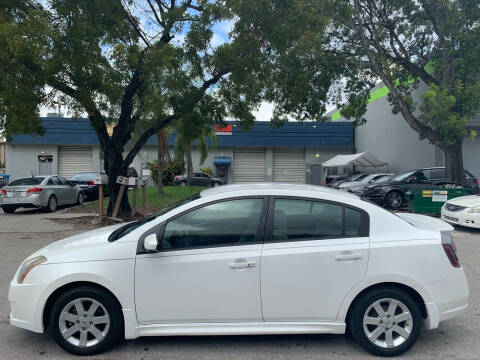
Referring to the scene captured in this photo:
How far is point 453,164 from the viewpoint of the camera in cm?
1571

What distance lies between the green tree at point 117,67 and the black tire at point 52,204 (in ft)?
10.9

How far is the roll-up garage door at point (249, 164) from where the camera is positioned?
113 feet

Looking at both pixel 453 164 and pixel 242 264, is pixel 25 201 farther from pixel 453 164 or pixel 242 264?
pixel 453 164

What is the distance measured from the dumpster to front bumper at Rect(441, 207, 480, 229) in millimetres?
1405

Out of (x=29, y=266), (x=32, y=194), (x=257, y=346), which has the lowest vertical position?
(x=257, y=346)

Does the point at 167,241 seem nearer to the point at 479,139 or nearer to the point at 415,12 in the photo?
the point at 415,12

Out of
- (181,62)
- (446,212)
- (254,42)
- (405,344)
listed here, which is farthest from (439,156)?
(405,344)

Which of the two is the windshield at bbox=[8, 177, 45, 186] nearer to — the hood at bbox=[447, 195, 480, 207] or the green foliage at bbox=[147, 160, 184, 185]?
the hood at bbox=[447, 195, 480, 207]

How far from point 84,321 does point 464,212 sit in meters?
10.2

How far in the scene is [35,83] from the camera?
33.7 feet

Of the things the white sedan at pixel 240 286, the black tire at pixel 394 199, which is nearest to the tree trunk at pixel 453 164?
the black tire at pixel 394 199

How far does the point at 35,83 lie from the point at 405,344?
10260mm

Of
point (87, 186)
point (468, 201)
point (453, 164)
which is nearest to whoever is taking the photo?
point (468, 201)

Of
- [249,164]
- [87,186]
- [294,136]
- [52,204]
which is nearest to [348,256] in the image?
[52,204]
